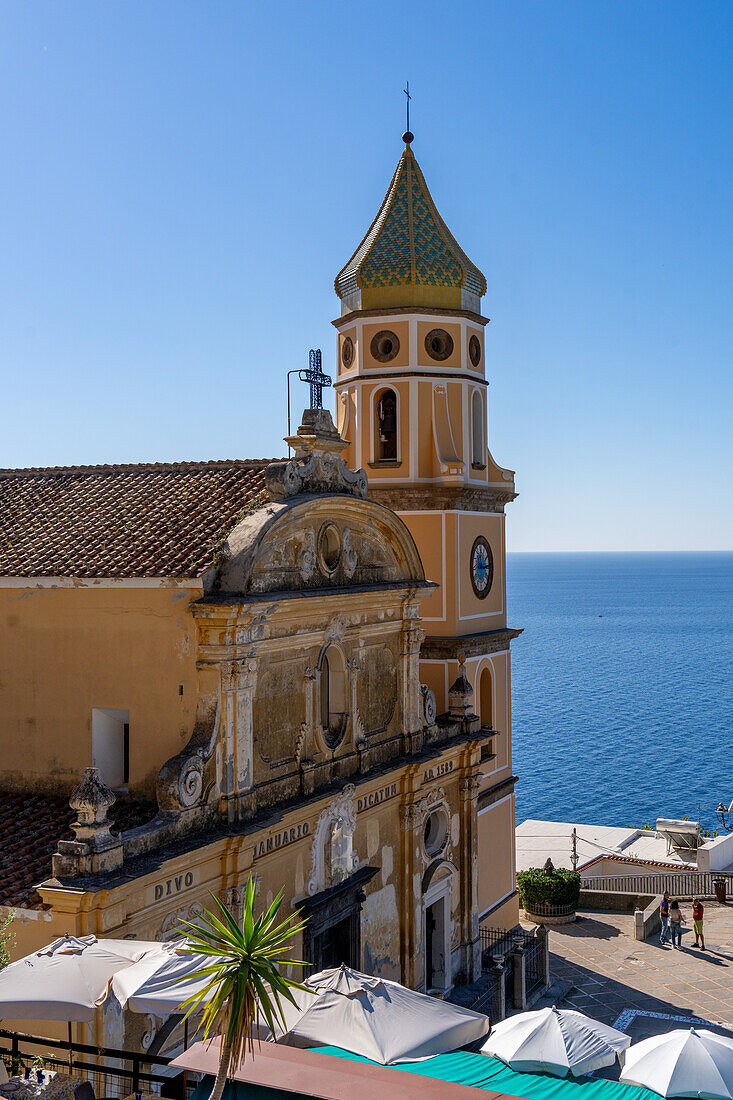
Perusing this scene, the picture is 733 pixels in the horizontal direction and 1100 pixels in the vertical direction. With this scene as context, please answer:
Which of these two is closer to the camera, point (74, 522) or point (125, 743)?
point (125, 743)

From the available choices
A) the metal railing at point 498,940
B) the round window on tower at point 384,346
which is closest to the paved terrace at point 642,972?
the metal railing at point 498,940

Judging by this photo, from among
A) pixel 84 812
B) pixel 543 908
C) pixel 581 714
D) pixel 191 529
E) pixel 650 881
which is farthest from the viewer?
pixel 581 714

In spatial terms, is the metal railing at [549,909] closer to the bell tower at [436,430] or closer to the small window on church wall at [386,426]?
the bell tower at [436,430]

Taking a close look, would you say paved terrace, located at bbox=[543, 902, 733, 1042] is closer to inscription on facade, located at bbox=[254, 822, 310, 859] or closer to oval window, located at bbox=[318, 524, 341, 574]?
inscription on facade, located at bbox=[254, 822, 310, 859]

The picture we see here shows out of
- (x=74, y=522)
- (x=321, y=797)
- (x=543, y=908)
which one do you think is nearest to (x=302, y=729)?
(x=321, y=797)

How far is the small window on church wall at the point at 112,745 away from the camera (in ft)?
54.8

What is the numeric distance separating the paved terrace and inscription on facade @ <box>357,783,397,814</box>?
23.7 feet

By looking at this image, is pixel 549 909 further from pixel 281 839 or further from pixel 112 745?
pixel 112 745

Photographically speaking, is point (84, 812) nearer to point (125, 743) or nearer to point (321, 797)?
point (125, 743)

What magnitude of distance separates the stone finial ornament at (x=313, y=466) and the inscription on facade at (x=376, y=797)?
19.0 ft

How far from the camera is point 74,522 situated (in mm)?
18719

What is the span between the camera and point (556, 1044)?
1255 cm

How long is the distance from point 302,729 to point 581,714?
259ft

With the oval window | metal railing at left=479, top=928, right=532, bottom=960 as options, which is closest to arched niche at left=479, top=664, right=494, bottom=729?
metal railing at left=479, top=928, right=532, bottom=960
